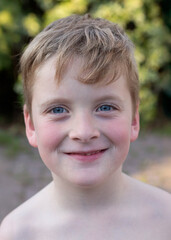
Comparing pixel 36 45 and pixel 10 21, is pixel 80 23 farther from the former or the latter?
pixel 10 21

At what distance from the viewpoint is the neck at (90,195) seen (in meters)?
1.73

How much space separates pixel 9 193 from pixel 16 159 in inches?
41.8

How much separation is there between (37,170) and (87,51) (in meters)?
3.79

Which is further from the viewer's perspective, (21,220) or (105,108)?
(21,220)

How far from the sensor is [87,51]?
150cm

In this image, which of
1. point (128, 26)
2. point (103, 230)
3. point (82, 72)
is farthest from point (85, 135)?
point (128, 26)

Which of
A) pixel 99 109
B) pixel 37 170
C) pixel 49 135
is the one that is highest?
pixel 99 109

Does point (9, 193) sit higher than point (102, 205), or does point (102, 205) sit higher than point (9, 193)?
point (102, 205)

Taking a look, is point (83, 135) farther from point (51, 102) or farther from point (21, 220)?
point (21, 220)

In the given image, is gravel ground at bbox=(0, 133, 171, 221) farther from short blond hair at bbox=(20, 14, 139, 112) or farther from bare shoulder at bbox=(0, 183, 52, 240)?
short blond hair at bbox=(20, 14, 139, 112)

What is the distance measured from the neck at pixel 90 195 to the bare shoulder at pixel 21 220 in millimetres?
138

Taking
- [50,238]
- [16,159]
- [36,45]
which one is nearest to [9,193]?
[16,159]

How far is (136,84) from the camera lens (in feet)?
5.66

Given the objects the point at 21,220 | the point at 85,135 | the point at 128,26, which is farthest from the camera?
the point at 128,26
